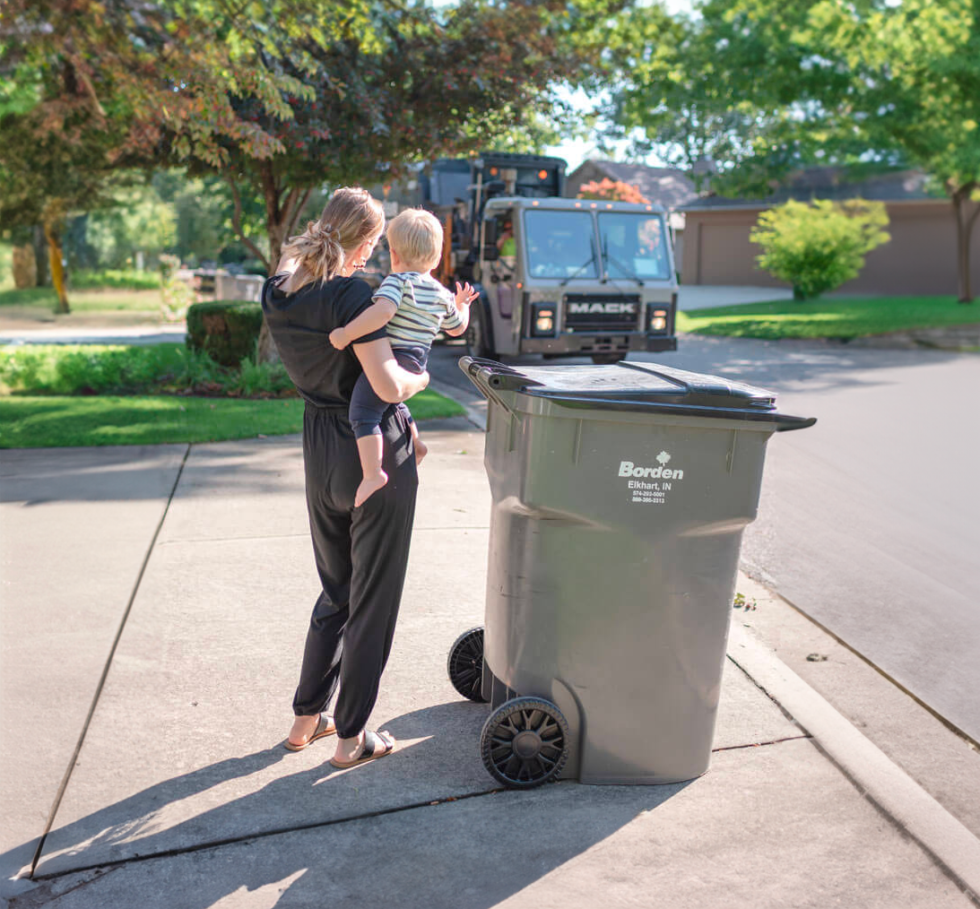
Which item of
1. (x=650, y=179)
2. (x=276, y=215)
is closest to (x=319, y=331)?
(x=276, y=215)

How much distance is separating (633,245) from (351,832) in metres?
11.4

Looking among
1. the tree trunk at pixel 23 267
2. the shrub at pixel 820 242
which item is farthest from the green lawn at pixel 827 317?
the tree trunk at pixel 23 267

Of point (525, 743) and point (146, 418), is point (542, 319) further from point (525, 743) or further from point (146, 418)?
point (525, 743)

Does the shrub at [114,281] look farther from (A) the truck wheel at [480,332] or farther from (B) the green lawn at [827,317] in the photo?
(A) the truck wheel at [480,332]

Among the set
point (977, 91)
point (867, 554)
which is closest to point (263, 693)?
point (867, 554)

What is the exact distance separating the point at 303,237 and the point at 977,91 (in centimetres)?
2075

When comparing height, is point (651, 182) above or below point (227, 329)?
above

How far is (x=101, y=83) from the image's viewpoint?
11109 mm

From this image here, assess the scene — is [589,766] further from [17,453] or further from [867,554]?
[17,453]

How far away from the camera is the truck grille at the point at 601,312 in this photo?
42.8 feet

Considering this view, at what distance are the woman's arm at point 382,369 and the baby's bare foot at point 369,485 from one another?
0.23 meters

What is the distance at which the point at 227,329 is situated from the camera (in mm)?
12414

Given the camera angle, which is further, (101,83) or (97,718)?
(101,83)

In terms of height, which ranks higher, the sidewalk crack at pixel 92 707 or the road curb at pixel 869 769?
the road curb at pixel 869 769
